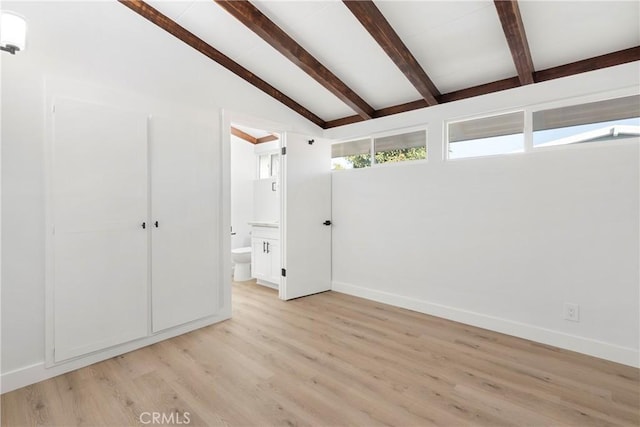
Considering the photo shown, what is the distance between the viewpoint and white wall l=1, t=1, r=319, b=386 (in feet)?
6.72

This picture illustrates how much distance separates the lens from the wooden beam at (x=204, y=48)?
2.67m

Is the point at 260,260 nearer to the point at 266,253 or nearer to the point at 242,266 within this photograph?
the point at 266,253

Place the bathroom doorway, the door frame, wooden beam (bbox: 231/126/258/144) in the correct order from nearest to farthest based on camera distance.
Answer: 1. the door frame
2. the bathroom doorway
3. wooden beam (bbox: 231/126/258/144)

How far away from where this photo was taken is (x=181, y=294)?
2.89 metres

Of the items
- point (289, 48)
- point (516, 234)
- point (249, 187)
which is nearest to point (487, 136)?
point (516, 234)

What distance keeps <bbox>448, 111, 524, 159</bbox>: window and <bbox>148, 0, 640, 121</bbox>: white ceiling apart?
391 millimetres

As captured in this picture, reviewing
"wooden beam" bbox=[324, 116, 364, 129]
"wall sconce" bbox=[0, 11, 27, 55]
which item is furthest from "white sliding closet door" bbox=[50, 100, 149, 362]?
"wooden beam" bbox=[324, 116, 364, 129]

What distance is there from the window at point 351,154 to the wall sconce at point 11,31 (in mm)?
3324

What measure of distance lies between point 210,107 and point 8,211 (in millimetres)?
1811

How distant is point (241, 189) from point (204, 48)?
3.09 metres

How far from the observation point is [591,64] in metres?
2.53

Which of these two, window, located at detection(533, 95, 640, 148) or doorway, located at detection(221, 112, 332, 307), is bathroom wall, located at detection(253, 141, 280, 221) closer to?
doorway, located at detection(221, 112, 332, 307)

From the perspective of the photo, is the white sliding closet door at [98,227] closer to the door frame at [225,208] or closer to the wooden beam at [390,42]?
the door frame at [225,208]

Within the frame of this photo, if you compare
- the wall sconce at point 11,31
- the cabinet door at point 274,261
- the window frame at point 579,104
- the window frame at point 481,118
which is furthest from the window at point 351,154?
the wall sconce at point 11,31
